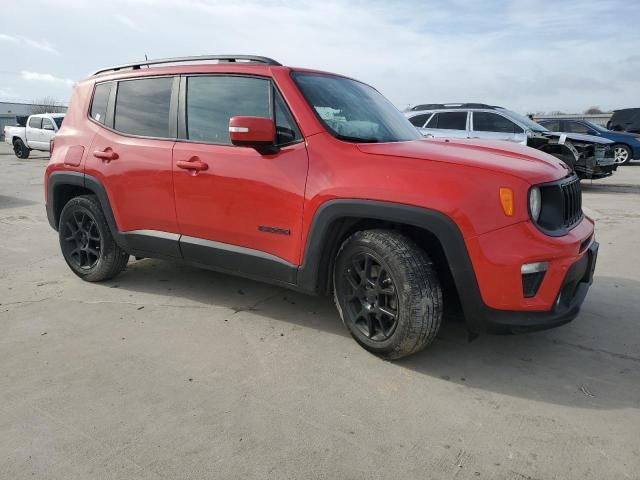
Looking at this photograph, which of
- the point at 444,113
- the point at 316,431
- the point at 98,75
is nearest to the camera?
the point at 316,431

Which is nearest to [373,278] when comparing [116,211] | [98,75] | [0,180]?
[116,211]

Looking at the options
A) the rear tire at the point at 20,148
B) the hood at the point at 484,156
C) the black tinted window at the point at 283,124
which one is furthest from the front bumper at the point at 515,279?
the rear tire at the point at 20,148

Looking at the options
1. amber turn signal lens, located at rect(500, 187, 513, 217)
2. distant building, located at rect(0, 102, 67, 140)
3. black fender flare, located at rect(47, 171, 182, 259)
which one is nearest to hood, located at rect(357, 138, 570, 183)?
amber turn signal lens, located at rect(500, 187, 513, 217)

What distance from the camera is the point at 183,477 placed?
80.9 inches

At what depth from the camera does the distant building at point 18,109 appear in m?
47.1

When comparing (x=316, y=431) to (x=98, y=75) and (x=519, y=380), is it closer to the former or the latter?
(x=519, y=380)

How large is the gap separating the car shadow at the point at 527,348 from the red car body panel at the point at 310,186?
0.49 m

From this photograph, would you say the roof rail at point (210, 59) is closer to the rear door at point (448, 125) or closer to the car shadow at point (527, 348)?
the car shadow at point (527, 348)

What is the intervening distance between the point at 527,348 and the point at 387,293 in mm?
1052

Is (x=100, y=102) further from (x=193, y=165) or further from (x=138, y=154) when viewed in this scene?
(x=193, y=165)

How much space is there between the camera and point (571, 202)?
9.73ft

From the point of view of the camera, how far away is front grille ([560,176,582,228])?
284 cm

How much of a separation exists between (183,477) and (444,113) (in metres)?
9.69

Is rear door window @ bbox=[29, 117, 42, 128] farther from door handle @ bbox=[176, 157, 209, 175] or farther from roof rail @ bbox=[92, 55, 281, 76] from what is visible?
door handle @ bbox=[176, 157, 209, 175]
